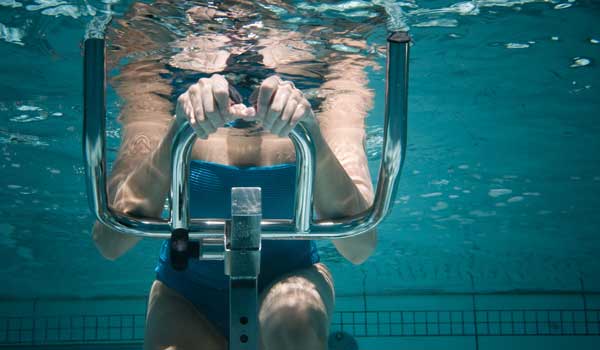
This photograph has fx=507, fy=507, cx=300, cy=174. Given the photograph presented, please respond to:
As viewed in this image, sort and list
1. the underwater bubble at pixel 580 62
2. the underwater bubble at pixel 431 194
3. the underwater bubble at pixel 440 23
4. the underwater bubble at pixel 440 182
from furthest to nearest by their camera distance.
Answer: the underwater bubble at pixel 431 194
the underwater bubble at pixel 440 182
the underwater bubble at pixel 580 62
the underwater bubble at pixel 440 23

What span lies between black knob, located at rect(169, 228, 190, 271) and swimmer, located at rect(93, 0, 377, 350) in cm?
26

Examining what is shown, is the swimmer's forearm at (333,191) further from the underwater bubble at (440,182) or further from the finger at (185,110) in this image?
the underwater bubble at (440,182)

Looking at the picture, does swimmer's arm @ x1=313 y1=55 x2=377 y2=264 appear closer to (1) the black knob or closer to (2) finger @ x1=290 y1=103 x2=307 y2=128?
(2) finger @ x1=290 y1=103 x2=307 y2=128

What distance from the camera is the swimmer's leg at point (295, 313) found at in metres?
2.30

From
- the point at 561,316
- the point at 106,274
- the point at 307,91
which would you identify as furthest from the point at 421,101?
the point at 561,316

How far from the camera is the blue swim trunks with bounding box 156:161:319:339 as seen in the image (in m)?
3.27

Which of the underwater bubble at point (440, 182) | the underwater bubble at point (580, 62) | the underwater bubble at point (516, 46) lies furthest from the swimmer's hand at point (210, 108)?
the underwater bubble at point (440, 182)

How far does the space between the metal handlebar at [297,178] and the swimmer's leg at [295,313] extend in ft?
2.37

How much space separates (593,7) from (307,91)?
4148 millimetres

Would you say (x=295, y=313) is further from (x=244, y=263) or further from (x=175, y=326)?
(x=175, y=326)

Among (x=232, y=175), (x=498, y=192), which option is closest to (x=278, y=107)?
(x=232, y=175)

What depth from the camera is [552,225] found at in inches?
777

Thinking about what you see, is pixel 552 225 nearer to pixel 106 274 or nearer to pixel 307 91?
pixel 307 91

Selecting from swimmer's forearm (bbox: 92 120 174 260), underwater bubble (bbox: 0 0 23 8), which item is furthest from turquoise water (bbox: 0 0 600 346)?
swimmer's forearm (bbox: 92 120 174 260)
